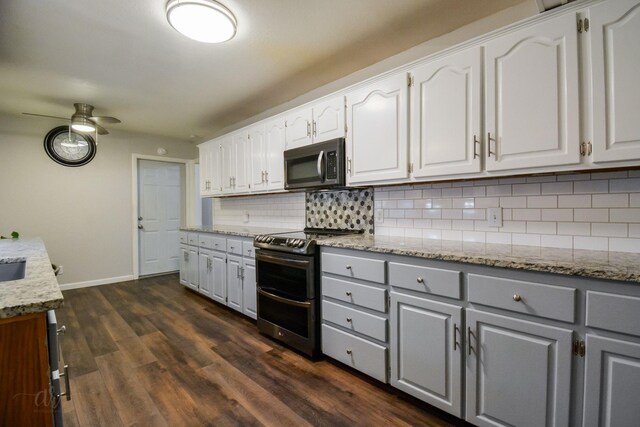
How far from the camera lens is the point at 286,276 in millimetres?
2404

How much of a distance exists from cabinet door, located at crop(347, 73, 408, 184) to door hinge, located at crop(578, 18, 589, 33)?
89cm

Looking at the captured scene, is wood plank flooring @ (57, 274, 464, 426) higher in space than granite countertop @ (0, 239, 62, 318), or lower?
lower

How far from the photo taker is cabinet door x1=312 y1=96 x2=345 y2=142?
2.48 m

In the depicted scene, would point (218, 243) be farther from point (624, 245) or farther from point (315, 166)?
point (624, 245)

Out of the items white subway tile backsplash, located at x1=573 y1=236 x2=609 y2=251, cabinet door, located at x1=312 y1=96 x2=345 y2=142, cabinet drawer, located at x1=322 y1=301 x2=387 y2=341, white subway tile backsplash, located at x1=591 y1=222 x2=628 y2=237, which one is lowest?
cabinet drawer, located at x1=322 y1=301 x2=387 y2=341

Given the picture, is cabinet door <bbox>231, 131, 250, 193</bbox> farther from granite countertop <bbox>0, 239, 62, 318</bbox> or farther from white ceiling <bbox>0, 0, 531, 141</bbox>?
granite countertop <bbox>0, 239, 62, 318</bbox>

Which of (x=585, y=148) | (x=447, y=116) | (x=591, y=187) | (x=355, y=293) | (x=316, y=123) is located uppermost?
(x=316, y=123)

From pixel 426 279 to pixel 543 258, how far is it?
0.54 meters

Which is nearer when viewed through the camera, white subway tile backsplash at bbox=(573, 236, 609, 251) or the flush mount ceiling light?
white subway tile backsplash at bbox=(573, 236, 609, 251)

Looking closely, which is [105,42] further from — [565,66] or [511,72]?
[565,66]

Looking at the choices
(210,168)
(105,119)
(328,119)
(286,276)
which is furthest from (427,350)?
(105,119)

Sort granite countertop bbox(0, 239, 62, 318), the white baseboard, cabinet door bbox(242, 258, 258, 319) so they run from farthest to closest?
1. the white baseboard
2. cabinet door bbox(242, 258, 258, 319)
3. granite countertop bbox(0, 239, 62, 318)

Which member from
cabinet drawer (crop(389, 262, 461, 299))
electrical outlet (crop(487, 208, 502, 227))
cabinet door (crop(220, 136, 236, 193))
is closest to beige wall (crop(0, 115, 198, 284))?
cabinet door (crop(220, 136, 236, 193))

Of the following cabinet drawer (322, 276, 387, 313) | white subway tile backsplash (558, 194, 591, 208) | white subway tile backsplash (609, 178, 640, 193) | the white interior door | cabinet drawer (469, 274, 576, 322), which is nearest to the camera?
cabinet drawer (469, 274, 576, 322)
